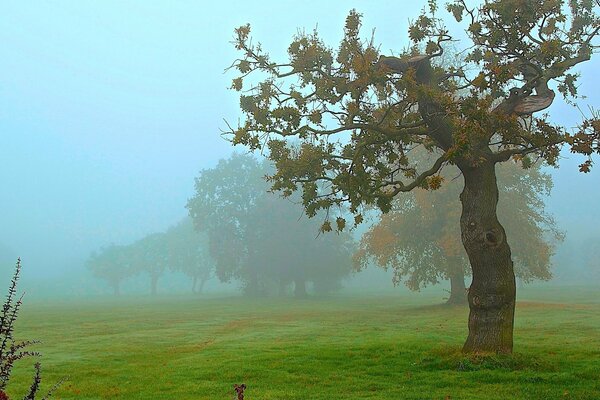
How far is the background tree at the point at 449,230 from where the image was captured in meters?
45.1

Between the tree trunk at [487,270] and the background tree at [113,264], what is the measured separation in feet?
404

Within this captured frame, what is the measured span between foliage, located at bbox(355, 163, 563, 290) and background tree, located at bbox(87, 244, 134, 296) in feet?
318

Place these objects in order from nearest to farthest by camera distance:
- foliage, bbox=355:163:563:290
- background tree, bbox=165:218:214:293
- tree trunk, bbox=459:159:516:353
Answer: tree trunk, bbox=459:159:516:353 < foliage, bbox=355:163:563:290 < background tree, bbox=165:218:214:293

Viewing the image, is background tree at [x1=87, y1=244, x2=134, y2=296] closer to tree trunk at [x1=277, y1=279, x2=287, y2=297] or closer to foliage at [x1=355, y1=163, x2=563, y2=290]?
tree trunk at [x1=277, y1=279, x2=287, y2=297]

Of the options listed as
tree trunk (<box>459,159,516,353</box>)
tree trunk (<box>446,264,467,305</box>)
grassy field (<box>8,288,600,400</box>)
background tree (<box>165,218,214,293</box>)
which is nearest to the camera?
grassy field (<box>8,288,600,400</box>)

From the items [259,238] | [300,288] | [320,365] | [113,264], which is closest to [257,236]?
[259,238]

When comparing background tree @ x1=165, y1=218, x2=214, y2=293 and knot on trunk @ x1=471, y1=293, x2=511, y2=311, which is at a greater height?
background tree @ x1=165, y1=218, x2=214, y2=293

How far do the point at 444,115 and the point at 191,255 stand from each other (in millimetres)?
107979

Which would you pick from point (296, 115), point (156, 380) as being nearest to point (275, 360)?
point (156, 380)

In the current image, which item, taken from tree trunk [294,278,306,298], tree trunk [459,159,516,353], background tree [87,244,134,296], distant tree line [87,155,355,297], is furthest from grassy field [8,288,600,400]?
background tree [87,244,134,296]

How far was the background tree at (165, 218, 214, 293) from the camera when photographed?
384 ft

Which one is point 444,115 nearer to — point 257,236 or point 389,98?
point 389,98

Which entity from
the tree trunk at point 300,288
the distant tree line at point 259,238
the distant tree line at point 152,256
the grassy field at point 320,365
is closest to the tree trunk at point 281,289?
the distant tree line at point 259,238

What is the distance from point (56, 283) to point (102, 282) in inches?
821
